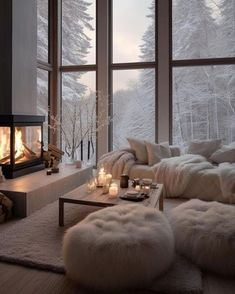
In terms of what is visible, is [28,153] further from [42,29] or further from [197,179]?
[42,29]

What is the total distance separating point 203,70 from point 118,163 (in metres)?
2.62

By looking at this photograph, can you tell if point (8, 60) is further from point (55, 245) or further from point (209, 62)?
point (209, 62)

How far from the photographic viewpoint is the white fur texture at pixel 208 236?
6.82 feet

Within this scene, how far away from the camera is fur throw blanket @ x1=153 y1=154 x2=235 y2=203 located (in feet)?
12.5

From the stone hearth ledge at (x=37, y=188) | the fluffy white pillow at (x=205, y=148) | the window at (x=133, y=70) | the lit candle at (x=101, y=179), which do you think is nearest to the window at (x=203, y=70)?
the window at (x=133, y=70)

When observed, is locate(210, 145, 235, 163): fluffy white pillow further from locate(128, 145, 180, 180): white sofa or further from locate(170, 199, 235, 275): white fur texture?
locate(170, 199, 235, 275): white fur texture

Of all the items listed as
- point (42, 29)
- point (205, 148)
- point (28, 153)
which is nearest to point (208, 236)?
point (205, 148)

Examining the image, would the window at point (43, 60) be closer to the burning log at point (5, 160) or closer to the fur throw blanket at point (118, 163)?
the fur throw blanket at point (118, 163)

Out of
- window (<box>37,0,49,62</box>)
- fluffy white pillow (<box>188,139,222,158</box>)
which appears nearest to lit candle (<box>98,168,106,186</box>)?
fluffy white pillow (<box>188,139,222,158</box>)

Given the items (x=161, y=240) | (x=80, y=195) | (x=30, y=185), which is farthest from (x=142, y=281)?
(x=30, y=185)

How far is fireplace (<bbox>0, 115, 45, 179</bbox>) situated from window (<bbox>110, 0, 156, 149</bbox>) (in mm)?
1970

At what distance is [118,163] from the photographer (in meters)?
4.50

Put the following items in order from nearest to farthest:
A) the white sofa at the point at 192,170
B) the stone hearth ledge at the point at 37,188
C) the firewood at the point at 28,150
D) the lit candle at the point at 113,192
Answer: the lit candle at the point at 113,192
the stone hearth ledge at the point at 37,188
the white sofa at the point at 192,170
the firewood at the point at 28,150

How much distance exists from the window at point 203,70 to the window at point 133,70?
1.51ft
